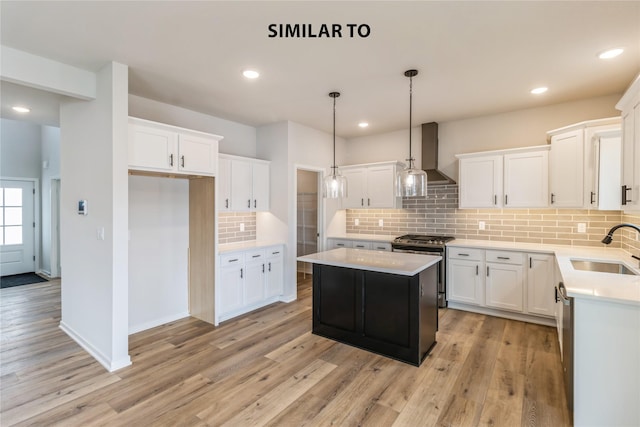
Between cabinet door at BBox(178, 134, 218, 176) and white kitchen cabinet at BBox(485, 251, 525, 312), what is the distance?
3.62 meters

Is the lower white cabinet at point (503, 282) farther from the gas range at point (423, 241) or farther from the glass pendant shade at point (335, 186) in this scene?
the glass pendant shade at point (335, 186)

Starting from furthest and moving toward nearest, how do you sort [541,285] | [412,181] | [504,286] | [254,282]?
[254,282]
[504,286]
[541,285]
[412,181]

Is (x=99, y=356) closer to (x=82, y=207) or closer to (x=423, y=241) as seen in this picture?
(x=82, y=207)

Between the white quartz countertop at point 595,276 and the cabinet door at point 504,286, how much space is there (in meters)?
0.26

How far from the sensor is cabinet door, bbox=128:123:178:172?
9.65 ft

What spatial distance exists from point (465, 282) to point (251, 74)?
11.9 feet

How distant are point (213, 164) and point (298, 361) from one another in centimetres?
237

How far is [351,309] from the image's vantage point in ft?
10.4

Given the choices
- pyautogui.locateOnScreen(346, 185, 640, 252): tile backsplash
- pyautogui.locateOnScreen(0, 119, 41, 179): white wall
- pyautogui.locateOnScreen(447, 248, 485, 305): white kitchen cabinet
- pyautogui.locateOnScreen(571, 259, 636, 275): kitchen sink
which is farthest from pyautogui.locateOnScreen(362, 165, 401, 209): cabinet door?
pyautogui.locateOnScreen(0, 119, 41, 179): white wall

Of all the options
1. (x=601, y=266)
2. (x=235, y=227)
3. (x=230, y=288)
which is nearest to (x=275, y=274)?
(x=230, y=288)

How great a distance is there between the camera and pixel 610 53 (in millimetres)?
2592

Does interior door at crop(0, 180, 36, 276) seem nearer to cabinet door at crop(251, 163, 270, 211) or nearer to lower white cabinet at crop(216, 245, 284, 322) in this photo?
cabinet door at crop(251, 163, 270, 211)

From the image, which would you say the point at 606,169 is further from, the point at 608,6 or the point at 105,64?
the point at 105,64

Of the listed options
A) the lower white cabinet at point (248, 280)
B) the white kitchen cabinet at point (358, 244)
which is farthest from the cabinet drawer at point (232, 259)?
the white kitchen cabinet at point (358, 244)
